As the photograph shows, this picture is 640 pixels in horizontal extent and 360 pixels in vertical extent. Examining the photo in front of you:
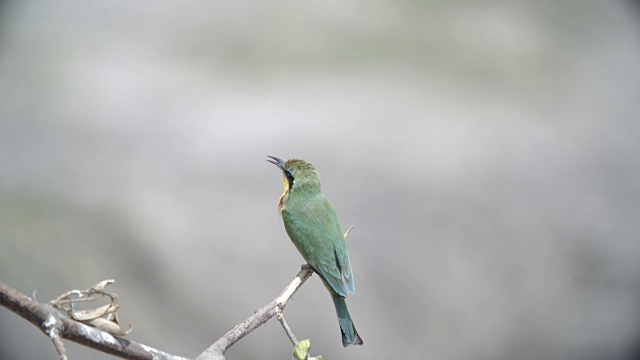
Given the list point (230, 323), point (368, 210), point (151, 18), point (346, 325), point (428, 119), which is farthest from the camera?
point (151, 18)

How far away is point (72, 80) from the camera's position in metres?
2.94

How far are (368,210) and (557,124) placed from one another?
3.11ft

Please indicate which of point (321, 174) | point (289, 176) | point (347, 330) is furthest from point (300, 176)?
point (321, 174)

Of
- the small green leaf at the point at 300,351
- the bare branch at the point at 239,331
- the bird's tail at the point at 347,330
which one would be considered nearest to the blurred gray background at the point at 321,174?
the bird's tail at the point at 347,330

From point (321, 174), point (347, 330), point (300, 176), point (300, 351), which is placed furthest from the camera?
point (321, 174)

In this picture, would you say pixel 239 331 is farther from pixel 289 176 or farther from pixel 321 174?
pixel 321 174

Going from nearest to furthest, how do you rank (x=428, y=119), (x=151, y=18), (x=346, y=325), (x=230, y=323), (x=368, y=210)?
(x=346, y=325)
(x=230, y=323)
(x=368, y=210)
(x=428, y=119)
(x=151, y=18)

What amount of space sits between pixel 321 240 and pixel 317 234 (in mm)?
17

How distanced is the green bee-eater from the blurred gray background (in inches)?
42.4

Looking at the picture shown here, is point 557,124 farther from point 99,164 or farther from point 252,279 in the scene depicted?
point 99,164

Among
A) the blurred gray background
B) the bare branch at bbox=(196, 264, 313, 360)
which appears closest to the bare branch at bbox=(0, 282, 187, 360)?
the bare branch at bbox=(196, 264, 313, 360)

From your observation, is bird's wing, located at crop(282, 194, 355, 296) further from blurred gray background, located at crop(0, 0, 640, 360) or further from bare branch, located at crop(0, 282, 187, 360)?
blurred gray background, located at crop(0, 0, 640, 360)

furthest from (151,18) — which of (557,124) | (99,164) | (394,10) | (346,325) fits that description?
(346,325)

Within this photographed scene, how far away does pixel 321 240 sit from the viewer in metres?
1.50
